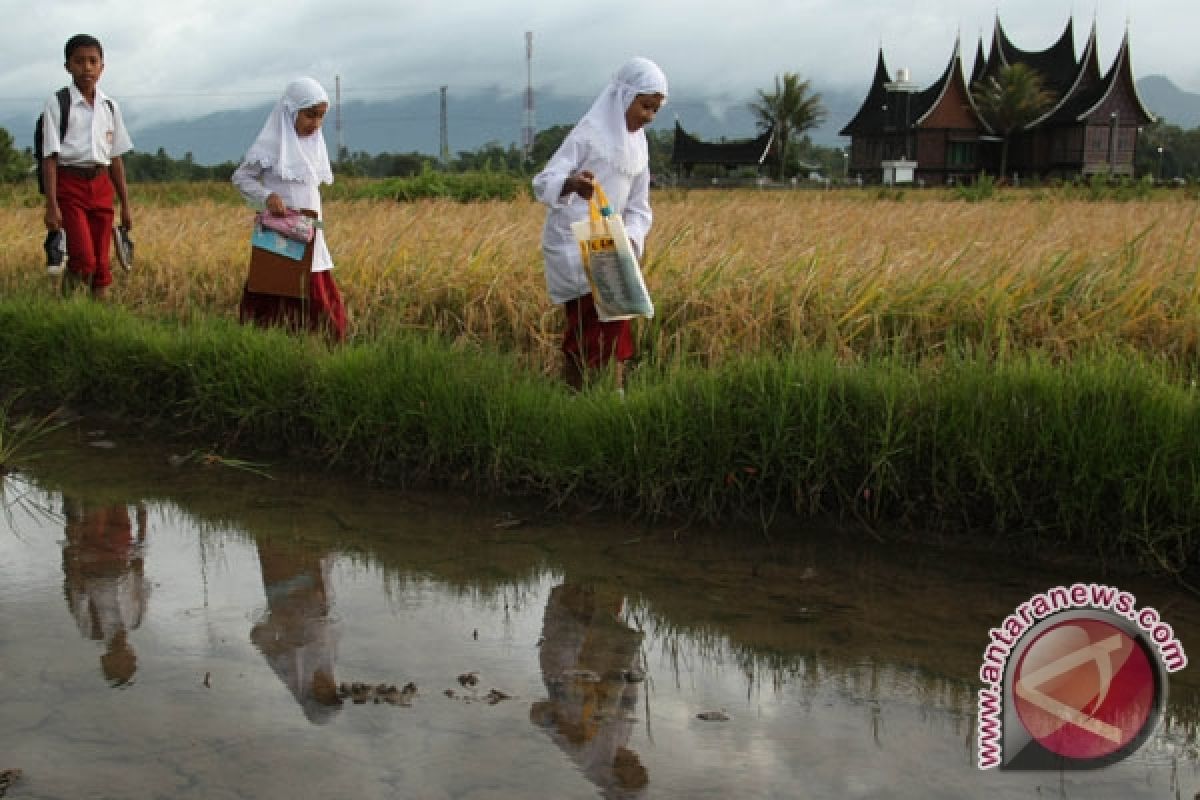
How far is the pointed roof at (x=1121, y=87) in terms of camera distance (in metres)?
37.9

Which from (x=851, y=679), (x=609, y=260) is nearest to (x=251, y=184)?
(x=609, y=260)

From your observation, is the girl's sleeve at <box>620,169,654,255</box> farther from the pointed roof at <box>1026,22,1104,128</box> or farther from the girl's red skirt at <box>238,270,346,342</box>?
the pointed roof at <box>1026,22,1104,128</box>

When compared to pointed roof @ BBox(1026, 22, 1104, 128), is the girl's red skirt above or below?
below

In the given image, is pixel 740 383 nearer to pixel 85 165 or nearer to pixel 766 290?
pixel 766 290

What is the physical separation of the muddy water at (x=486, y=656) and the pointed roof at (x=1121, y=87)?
3921 cm

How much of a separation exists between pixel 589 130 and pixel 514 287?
1.88 meters

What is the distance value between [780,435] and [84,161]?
13.9ft

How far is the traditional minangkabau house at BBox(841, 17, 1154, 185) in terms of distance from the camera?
1524 inches

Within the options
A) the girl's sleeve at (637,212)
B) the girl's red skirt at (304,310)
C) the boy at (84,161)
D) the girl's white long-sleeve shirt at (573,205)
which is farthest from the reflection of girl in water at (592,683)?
the boy at (84,161)

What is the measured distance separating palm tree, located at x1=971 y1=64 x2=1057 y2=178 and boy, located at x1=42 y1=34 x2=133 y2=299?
3834 cm

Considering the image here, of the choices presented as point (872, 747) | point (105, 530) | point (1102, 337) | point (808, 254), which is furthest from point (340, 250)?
point (872, 747)

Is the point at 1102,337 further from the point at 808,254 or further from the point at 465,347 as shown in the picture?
the point at 465,347

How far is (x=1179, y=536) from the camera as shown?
319 centimetres

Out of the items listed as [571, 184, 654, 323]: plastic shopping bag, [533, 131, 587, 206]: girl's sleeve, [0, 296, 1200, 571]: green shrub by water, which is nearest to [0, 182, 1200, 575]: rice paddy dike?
[0, 296, 1200, 571]: green shrub by water
